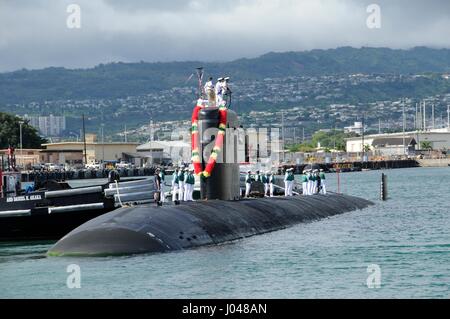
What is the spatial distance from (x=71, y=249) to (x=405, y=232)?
1619 cm

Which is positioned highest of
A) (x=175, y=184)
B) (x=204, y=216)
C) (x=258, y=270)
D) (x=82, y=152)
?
(x=175, y=184)

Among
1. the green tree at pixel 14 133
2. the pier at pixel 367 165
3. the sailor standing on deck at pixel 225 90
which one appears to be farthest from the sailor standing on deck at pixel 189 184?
the pier at pixel 367 165

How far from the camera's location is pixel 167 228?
29.0 meters

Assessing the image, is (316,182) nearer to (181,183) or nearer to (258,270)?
(181,183)

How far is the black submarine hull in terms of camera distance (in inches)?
1084

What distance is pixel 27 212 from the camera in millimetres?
37344

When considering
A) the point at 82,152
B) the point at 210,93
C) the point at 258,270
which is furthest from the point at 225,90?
the point at 82,152

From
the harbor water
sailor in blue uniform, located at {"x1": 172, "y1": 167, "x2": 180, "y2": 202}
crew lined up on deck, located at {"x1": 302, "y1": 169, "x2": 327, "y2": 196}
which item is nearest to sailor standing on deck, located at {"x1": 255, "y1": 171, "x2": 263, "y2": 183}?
crew lined up on deck, located at {"x1": 302, "y1": 169, "x2": 327, "y2": 196}

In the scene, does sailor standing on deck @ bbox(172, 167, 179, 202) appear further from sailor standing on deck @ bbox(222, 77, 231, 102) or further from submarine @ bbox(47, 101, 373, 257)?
sailor standing on deck @ bbox(222, 77, 231, 102)

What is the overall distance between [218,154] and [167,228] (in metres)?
6.80

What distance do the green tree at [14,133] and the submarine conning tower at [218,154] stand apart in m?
103

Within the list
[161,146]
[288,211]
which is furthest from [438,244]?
[161,146]

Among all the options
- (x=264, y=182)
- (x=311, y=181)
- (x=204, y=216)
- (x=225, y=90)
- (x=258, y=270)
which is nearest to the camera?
(x=258, y=270)
